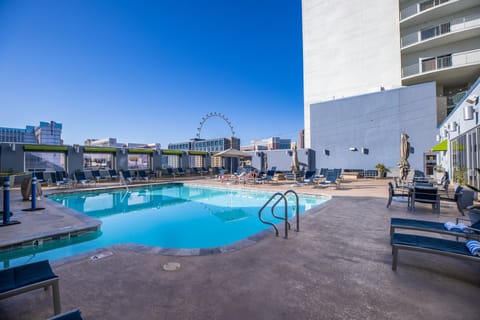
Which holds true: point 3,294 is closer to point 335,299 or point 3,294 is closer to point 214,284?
point 214,284

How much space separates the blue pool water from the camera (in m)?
4.25

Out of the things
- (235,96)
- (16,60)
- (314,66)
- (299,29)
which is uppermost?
(299,29)

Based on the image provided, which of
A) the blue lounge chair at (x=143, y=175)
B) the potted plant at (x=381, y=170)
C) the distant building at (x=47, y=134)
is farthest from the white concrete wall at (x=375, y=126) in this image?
the distant building at (x=47, y=134)

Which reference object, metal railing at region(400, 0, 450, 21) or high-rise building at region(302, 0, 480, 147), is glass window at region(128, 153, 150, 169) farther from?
metal railing at region(400, 0, 450, 21)

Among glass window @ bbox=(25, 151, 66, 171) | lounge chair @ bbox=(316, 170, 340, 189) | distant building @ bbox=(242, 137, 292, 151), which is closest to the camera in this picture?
lounge chair @ bbox=(316, 170, 340, 189)

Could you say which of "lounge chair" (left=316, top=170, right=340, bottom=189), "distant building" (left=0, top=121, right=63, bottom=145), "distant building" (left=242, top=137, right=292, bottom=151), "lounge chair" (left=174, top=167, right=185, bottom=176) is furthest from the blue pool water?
"distant building" (left=0, top=121, right=63, bottom=145)

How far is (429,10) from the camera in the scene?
1540 centimetres

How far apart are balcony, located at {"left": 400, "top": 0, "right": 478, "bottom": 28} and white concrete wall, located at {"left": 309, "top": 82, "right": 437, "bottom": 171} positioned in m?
6.91

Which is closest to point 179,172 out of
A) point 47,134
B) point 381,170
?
point 381,170

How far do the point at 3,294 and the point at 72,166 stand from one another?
14.8 metres

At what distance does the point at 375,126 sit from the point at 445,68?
649 cm

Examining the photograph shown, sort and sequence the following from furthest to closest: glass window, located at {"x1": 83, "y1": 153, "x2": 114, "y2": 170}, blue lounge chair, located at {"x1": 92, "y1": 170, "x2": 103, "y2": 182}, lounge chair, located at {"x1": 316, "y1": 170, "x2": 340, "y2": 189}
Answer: glass window, located at {"x1": 83, "y1": 153, "x2": 114, "y2": 170} < blue lounge chair, located at {"x1": 92, "y1": 170, "x2": 103, "y2": 182} < lounge chair, located at {"x1": 316, "y1": 170, "x2": 340, "y2": 189}

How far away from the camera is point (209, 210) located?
7496 mm

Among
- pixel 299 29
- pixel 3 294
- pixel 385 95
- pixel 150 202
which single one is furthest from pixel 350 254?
pixel 299 29
